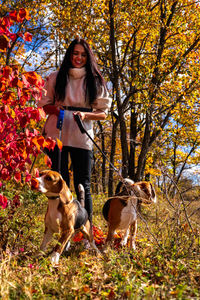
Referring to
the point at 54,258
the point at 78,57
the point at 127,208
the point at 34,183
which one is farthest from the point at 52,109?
the point at 54,258

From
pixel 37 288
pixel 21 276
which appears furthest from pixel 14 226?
pixel 37 288

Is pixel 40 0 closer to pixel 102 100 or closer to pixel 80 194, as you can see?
pixel 102 100

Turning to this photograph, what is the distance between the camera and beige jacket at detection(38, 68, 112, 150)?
11.1 feet

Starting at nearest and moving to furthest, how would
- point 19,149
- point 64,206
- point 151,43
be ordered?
point 19,149 → point 64,206 → point 151,43

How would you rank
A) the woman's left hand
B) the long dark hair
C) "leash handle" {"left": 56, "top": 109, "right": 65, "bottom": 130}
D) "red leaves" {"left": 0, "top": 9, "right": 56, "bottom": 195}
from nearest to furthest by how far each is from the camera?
"red leaves" {"left": 0, "top": 9, "right": 56, "bottom": 195}
the woman's left hand
"leash handle" {"left": 56, "top": 109, "right": 65, "bottom": 130}
the long dark hair

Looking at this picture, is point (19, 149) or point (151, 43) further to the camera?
point (151, 43)

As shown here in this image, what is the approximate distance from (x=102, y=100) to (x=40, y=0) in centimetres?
740

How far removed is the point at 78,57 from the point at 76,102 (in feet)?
1.82

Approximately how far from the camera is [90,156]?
349cm

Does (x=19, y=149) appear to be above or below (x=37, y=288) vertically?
above

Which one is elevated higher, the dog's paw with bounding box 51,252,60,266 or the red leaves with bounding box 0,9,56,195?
the red leaves with bounding box 0,9,56,195

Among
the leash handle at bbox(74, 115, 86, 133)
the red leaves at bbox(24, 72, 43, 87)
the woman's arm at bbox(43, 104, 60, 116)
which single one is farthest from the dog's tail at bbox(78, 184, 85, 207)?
the red leaves at bbox(24, 72, 43, 87)

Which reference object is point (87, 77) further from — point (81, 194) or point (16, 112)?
point (81, 194)

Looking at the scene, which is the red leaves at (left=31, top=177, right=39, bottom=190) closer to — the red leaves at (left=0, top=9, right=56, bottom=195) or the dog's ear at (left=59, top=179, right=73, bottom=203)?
the red leaves at (left=0, top=9, right=56, bottom=195)
